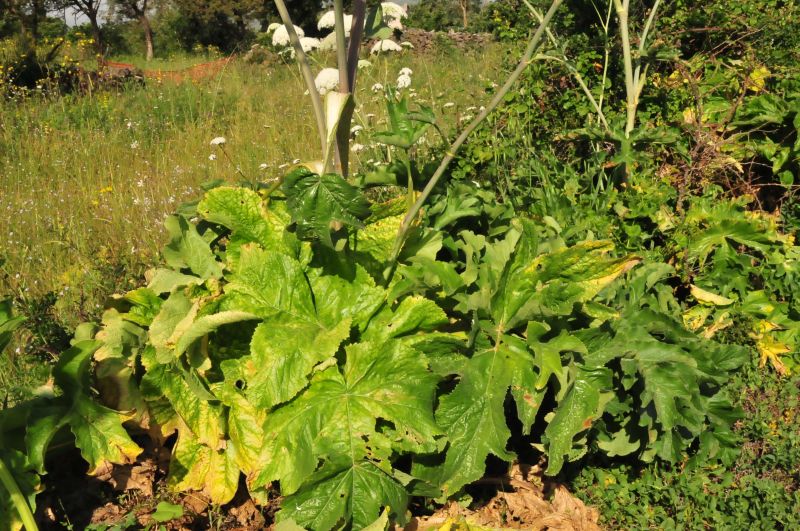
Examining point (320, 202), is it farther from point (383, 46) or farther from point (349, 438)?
point (383, 46)

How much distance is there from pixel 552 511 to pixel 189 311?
55.8 inches

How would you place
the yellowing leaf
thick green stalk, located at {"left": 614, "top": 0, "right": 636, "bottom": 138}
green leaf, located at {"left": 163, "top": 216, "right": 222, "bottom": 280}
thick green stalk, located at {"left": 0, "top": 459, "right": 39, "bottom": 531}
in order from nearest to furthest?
thick green stalk, located at {"left": 0, "top": 459, "right": 39, "bottom": 531} < green leaf, located at {"left": 163, "top": 216, "right": 222, "bottom": 280} < the yellowing leaf < thick green stalk, located at {"left": 614, "top": 0, "right": 636, "bottom": 138}

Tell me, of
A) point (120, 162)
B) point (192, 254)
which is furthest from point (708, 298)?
point (120, 162)

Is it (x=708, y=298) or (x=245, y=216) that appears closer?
(x=245, y=216)

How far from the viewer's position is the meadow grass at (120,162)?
3.83m

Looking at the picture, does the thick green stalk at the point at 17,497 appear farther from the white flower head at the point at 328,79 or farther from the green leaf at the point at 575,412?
the white flower head at the point at 328,79

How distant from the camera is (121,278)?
137 inches

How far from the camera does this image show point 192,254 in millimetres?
2494

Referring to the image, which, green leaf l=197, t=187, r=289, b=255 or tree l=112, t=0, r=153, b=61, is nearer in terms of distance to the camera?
green leaf l=197, t=187, r=289, b=255

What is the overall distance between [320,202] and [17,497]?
1.17 metres

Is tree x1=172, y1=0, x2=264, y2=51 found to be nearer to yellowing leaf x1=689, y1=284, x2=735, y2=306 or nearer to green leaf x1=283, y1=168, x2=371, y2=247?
yellowing leaf x1=689, y1=284, x2=735, y2=306

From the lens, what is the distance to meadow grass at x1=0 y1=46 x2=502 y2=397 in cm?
383

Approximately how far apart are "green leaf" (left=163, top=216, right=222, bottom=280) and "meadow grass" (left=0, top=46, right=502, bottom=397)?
83 centimetres

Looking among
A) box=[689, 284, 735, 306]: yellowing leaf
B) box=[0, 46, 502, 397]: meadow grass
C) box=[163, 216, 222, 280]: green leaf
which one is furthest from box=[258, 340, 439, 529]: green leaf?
box=[689, 284, 735, 306]: yellowing leaf
